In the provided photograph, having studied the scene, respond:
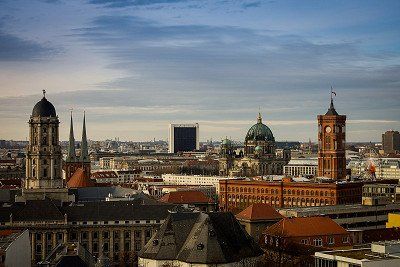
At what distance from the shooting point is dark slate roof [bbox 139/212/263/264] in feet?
237

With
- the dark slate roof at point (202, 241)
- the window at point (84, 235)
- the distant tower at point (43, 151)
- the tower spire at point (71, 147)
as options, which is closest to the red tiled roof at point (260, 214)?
the window at point (84, 235)

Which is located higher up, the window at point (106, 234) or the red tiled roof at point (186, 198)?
the red tiled roof at point (186, 198)

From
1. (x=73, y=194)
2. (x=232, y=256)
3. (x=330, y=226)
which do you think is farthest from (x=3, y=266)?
(x=73, y=194)

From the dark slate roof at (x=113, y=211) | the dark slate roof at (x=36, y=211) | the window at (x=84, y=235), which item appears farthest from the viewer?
the dark slate roof at (x=113, y=211)

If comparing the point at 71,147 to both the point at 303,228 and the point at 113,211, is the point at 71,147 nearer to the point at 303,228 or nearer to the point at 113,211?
the point at 113,211

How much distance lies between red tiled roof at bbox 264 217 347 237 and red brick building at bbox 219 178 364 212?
49151 millimetres

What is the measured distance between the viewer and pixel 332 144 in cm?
17275

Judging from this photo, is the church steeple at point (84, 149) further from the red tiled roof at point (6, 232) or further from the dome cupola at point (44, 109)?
the red tiled roof at point (6, 232)

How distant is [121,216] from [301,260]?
27392mm

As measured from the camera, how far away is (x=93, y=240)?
100688mm

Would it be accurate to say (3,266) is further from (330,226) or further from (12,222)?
(330,226)

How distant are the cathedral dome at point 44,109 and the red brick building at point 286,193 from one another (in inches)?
1881

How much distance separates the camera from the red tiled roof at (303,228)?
91125 mm

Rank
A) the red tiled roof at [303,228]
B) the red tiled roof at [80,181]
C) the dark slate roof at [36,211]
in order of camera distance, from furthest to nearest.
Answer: the red tiled roof at [80,181], the dark slate roof at [36,211], the red tiled roof at [303,228]
